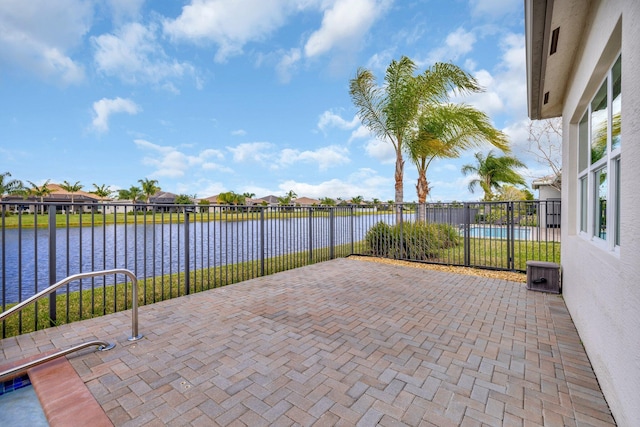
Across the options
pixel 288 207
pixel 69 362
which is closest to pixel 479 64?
pixel 288 207

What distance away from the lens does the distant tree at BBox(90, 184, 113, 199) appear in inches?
2116

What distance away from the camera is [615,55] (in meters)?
2.26

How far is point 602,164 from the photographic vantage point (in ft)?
9.06

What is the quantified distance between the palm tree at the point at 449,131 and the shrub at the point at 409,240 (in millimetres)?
3287

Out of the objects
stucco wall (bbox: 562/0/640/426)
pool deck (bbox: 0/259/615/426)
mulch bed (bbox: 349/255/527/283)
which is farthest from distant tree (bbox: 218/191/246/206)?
stucco wall (bbox: 562/0/640/426)

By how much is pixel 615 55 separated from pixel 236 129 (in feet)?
124

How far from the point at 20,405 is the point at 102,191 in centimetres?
6595

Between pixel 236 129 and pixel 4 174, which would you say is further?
pixel 236 129

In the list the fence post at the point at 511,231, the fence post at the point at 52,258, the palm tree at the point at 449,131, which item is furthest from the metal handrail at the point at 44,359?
the palm tree at the point at 449,131

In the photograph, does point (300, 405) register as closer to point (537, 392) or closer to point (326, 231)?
point (537, 392)

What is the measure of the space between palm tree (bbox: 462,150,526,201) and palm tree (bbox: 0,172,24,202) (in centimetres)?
5172

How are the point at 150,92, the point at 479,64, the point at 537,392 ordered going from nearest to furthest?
1. the point at 537,392
2. the point at 479,64
3. the point at 150,92

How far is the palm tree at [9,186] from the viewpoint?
1246 inches

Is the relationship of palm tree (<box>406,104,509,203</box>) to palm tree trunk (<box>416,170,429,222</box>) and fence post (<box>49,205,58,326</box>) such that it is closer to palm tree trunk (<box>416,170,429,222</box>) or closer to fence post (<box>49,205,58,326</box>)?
palm tree trunk (<box>416,170,429,222</box>)
